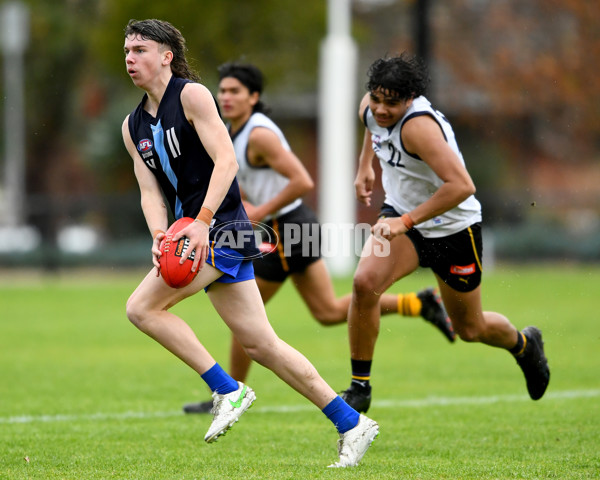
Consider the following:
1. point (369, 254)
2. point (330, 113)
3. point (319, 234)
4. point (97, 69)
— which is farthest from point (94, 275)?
point (369, 254)

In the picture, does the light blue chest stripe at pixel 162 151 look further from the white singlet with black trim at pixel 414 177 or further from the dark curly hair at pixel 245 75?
the dark curly hair at pixel 245 75

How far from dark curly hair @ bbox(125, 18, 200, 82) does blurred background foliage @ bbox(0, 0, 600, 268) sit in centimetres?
1402

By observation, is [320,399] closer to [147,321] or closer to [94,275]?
[147,321]

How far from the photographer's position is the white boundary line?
267 inches

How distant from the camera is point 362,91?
Result: 30688 mm

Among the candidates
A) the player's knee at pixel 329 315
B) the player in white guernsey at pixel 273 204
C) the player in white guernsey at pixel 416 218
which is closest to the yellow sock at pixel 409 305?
the player in white guernsey at pixel 273 204

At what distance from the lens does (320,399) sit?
5.17 meters

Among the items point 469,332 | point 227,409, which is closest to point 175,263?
point 227,409

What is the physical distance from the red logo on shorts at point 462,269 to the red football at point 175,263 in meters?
1.90

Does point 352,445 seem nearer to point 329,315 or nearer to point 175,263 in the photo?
point 175,263

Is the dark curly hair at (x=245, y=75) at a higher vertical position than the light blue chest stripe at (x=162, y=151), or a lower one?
higher

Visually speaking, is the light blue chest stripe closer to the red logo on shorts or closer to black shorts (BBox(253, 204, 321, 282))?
the red logo on shorts

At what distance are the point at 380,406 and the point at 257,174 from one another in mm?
2012

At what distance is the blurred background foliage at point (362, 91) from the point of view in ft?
76.5
